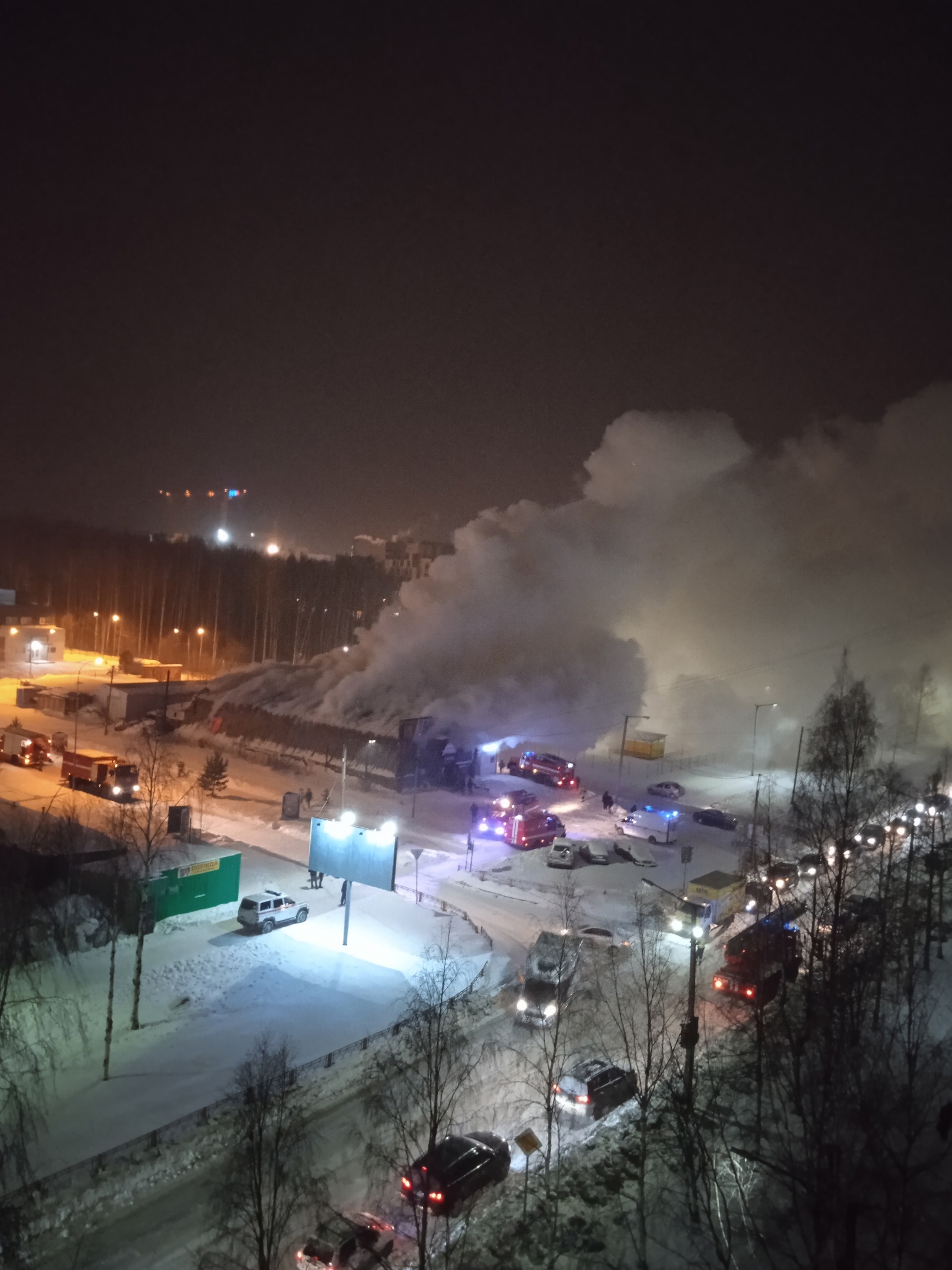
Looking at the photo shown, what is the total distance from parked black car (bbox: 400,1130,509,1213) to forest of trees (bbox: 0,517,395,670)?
53.0 metres

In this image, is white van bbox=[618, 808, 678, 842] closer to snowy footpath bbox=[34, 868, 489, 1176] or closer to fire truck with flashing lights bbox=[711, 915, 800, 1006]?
snowy footpath bbox=[34, 868, 489, 1176]

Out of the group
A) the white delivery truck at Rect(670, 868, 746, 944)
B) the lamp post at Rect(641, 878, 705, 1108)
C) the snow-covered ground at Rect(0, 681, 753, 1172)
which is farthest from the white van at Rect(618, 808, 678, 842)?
the lamp post at Rect(641, 878, 705, 1108)

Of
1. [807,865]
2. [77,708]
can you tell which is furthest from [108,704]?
[807,865]

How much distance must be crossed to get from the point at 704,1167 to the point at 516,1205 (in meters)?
2.31

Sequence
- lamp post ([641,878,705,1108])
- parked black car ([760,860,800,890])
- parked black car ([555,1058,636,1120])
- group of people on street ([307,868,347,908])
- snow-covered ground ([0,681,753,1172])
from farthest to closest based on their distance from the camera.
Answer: group of people on street ([307,868,347,908]) → parked black car ([760,860,800,890]) → snow-covered ground ([0,681,753,1172]) → parked black car ([555,1058,636,1120]) → lamp post ([641,878,705,1108])

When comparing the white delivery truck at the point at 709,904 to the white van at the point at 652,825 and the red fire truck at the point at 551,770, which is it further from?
the red fire truck at the point at 551,770

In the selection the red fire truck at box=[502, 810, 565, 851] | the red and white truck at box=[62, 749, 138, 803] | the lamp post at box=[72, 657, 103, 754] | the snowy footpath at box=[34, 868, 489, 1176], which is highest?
the lamp post at box=[72, 657, 103, 754]

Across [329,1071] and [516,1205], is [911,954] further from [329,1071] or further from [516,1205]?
[329,1071]

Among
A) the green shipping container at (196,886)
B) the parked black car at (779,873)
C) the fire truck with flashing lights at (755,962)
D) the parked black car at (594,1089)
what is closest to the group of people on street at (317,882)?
the green shipping container at (196,886)

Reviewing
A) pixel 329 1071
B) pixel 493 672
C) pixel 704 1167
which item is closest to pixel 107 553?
pixel 493 672

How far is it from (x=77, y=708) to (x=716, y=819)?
2777cm

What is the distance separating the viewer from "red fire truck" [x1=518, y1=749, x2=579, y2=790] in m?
34.0

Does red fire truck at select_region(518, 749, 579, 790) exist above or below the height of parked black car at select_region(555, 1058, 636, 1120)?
above

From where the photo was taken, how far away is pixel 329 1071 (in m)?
13.4
